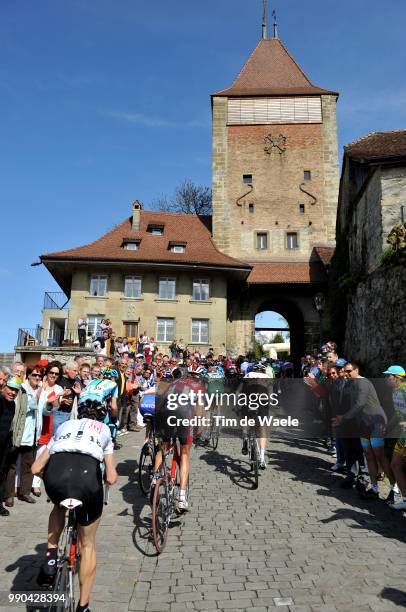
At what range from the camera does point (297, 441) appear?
12.6 m

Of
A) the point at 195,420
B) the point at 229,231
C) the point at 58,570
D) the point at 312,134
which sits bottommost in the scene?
the point at 58,570

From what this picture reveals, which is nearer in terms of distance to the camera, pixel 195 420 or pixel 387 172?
pixel 195 420

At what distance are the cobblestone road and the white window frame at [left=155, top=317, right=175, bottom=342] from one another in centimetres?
2435

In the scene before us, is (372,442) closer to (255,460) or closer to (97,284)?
(255,460)

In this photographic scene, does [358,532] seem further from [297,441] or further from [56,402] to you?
[297,441]

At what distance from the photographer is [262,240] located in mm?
36938

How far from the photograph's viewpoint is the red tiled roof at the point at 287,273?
33.8m

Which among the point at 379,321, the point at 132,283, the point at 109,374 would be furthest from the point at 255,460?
the point at 132,283

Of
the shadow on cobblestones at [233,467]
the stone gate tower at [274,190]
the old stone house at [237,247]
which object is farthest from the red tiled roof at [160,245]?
the shadow on cobblestones at [233,467]

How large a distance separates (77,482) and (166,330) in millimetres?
29201

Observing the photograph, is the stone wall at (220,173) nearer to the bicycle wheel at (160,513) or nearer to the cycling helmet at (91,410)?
the bicycle wheel at (160,513)

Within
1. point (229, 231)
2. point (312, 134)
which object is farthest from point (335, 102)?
point (229, 231)

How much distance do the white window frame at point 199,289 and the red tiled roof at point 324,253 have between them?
8.21 m

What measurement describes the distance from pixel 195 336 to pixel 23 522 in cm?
2648
